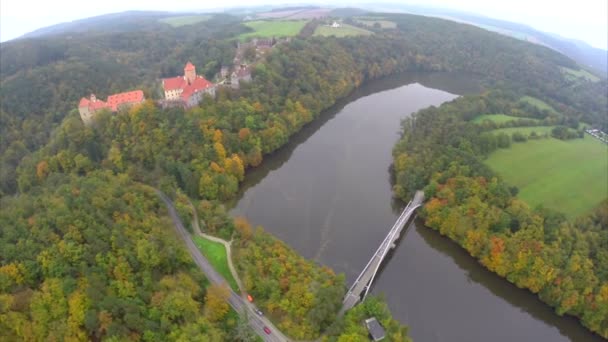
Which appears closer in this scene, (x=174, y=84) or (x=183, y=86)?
(x=174, y=84)

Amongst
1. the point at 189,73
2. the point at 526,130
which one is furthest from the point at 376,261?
the point at 189,73

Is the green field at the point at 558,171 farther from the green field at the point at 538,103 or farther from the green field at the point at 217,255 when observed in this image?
the green field at the point at 217,255

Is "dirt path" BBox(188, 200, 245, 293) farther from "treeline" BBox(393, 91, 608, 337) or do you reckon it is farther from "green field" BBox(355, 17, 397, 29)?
"green field" BBox(355, 17, 397, 29)

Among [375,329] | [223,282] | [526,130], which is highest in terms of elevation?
[526,130]

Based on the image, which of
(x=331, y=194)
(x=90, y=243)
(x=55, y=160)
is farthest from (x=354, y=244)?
(x=55, y=160)

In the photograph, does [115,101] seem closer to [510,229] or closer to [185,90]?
[185,90]

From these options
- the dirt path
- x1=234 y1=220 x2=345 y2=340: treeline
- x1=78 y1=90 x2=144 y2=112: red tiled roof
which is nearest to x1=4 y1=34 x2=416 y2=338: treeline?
x1=234 y1=220 x2=345 y2=340: treeline

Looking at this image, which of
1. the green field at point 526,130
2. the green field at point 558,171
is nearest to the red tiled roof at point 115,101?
the green field at point 558,171
